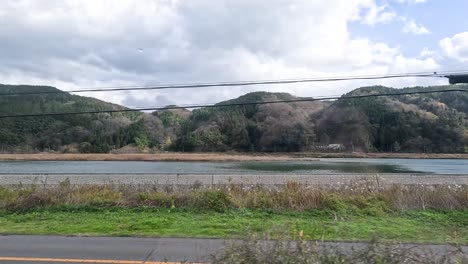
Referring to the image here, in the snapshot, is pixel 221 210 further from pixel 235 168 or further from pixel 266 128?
pixel 266 128

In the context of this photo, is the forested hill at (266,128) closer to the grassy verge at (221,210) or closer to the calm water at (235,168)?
the calm water at (235,168)

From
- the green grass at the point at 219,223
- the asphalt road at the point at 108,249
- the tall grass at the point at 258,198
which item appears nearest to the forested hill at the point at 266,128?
the tall grass at the point at 258,198

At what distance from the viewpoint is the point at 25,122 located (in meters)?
127

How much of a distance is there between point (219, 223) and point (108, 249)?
12.0ft

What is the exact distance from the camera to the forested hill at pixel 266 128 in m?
108

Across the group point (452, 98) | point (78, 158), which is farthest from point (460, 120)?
point (78, 158)

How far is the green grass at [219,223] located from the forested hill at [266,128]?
94.6 m

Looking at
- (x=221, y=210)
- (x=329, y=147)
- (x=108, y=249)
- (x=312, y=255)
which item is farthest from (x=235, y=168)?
(x=329, y=147)

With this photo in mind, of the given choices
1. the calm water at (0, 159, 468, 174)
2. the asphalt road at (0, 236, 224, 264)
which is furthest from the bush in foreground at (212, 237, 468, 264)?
the calm water at (0, 159, 468, 174)

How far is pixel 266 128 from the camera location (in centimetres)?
13412

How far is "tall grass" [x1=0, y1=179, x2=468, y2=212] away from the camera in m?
13.0

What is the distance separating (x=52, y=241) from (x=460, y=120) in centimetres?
11353

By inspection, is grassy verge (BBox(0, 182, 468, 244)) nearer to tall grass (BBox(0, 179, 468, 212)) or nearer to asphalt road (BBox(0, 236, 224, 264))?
tall grass (BBox(0, 179, 468, 212))

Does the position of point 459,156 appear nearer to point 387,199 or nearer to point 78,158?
point 78,158
